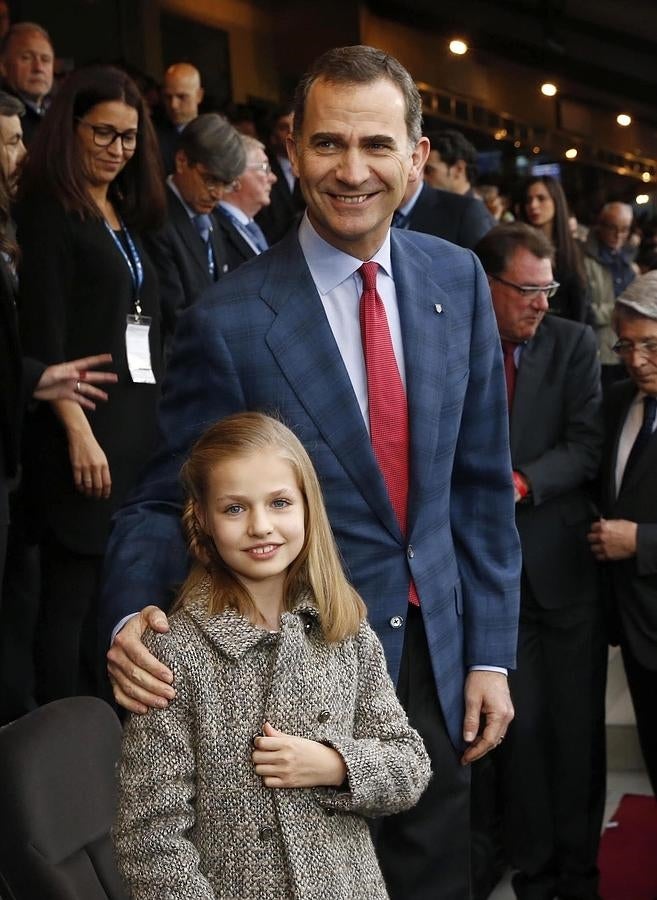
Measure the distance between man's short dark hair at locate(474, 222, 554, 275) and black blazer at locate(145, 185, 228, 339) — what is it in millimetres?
1088

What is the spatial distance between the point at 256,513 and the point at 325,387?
307mm

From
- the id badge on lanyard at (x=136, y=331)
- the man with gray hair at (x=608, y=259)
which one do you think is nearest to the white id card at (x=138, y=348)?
the id badge on lanyard at (x=136, y=331)

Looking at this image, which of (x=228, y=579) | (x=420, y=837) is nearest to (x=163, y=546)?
(x=228, y=579)

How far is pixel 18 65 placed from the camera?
5.98m

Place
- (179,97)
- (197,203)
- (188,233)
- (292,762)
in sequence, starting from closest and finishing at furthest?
(292,762) < (188,233) < (197,203) < (179,97)

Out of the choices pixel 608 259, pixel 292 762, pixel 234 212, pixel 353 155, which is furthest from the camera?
pixel 608 259

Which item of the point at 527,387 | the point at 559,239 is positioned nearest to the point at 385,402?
the point at 527,387

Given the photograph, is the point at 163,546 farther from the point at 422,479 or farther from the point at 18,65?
the point at 18,65

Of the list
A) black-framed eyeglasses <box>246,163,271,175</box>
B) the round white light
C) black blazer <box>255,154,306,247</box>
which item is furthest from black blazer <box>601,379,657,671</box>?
the round white light

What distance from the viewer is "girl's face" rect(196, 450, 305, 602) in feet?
6.14

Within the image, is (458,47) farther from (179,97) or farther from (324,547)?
(324,547)

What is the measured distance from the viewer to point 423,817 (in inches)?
87.9

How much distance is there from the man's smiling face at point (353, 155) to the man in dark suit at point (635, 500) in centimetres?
154

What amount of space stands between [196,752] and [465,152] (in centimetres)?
483
